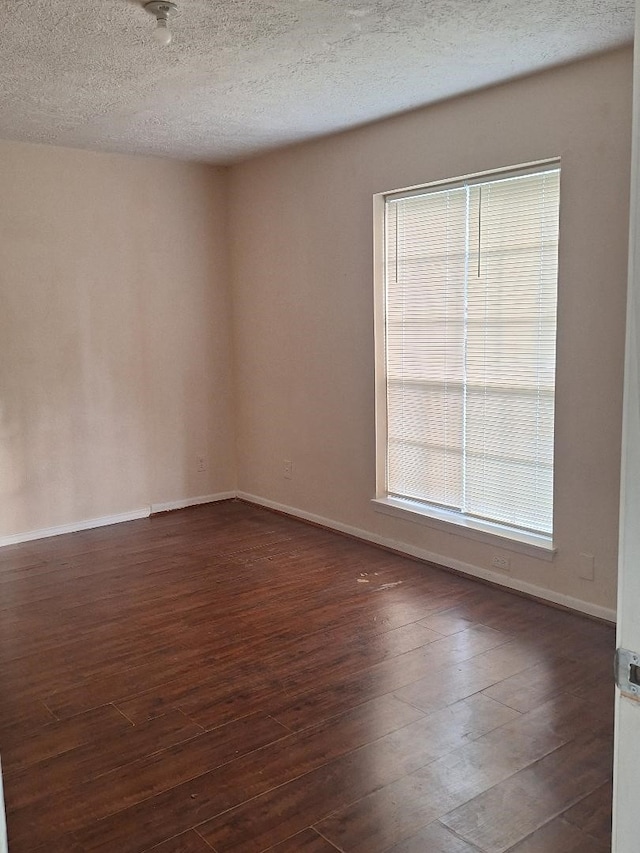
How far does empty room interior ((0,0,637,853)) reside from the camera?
249 cm

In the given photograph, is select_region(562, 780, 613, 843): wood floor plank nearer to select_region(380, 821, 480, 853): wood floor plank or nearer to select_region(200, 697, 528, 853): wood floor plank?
select_region(380, 821, 480, 853): wood floor plank

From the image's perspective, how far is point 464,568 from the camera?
4262mm

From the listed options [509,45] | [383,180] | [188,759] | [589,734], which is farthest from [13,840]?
[383,180]

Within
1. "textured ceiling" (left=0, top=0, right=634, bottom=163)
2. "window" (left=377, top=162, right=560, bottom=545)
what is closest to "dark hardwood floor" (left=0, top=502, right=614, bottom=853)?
"window" (left=377, top=162, right=560, bottom=545)

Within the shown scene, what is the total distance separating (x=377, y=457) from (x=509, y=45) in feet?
8.20

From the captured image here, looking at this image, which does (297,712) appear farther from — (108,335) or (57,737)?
(108,335)

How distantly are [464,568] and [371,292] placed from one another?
1788 millimetres

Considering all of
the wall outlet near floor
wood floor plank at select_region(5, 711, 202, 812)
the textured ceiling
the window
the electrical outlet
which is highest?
the textured ceiling

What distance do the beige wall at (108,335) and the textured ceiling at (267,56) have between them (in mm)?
696

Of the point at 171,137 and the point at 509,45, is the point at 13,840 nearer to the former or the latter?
the point at 509,45

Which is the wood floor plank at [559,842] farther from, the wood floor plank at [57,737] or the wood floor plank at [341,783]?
the wood floor plank at [57,737]

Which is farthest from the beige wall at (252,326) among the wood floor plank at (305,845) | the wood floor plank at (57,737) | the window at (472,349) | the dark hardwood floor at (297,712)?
the wood floor plank at (57,737)

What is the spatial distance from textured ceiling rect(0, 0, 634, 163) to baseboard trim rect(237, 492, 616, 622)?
2568 millimetres

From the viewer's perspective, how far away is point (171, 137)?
4816mm
